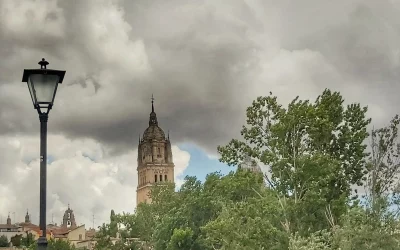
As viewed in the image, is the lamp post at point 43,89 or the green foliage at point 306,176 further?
the green foliage at point 306,176

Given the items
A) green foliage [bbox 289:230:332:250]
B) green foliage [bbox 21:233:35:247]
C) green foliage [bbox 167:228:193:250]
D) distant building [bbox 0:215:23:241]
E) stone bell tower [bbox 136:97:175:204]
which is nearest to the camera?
green foliage [bbox 289:230:332:250]

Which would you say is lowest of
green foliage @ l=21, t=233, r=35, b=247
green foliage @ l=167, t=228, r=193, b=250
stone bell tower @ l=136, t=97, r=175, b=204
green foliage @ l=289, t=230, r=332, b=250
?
green foliage @ l=289, t=230, r=332, b=250

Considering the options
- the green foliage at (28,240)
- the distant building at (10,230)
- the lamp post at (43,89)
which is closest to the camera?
the lamp post at (43,89)

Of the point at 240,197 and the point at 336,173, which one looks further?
the point at 240,197

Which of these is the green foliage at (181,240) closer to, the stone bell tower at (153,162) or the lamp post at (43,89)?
the lamp post at (43,89)

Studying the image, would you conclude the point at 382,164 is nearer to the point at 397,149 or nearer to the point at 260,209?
the point at 397,149

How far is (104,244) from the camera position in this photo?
3282 inches

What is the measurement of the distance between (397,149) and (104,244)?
184ft

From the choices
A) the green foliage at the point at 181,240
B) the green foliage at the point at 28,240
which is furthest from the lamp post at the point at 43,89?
the green foliage at the point at 28,240

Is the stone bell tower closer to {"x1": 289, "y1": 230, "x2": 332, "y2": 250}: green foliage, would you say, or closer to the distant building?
the distant building

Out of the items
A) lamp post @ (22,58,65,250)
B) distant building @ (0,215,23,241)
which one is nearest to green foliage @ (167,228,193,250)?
lamp post @ (22,58,65,250)

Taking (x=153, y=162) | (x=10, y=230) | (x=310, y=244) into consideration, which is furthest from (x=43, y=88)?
(x=10, y=230)

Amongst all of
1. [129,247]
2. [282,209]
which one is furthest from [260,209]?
[129,247]

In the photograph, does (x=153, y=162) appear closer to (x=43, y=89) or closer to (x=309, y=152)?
(x=309, y=152)
